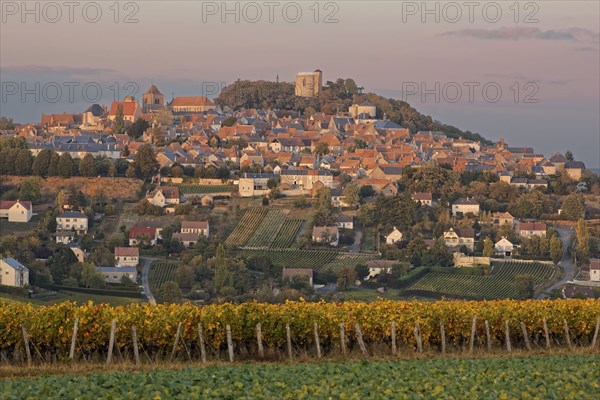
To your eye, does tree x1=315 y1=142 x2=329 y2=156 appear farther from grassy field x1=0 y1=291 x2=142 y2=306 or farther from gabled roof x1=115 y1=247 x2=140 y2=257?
grassy field x1=0 y1=291 x2=142 y2=306

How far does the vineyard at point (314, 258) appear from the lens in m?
46.3

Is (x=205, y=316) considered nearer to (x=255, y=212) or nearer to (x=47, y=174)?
(x=255, y=212)

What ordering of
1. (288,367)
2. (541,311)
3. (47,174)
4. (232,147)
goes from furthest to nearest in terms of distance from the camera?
(232,147), (47,174), (541,311), (288,367)

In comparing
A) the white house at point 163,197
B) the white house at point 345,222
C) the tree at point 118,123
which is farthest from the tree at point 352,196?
the tree at point 118,123

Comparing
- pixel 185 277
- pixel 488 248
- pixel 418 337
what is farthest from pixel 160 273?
pixel 418 337

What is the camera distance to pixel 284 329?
53.0 ft

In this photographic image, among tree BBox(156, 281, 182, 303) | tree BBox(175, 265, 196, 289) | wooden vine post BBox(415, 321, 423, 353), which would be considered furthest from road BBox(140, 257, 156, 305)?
wooden vine post BBox(415, 321, 423, 353)

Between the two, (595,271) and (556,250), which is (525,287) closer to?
(595,271)

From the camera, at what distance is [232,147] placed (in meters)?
72.0

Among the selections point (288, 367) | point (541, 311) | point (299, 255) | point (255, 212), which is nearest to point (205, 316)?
point (288, 367)

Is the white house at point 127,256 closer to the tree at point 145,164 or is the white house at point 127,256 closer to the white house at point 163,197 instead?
the white house at point 163,197

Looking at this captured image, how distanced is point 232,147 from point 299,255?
24.5 m

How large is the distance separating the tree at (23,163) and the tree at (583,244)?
30.5m

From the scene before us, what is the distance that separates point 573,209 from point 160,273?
2273 centimetres
